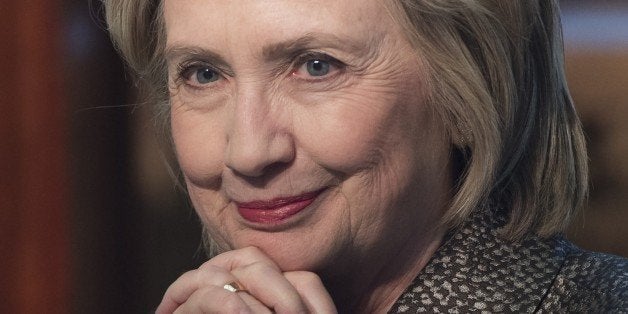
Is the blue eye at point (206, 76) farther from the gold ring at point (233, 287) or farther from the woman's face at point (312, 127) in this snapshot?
the gold ring at point (233, 287)

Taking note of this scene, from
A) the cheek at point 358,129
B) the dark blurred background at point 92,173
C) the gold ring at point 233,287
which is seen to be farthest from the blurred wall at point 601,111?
the gold ring at point 233,287

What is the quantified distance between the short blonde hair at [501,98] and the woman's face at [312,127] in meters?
0.03

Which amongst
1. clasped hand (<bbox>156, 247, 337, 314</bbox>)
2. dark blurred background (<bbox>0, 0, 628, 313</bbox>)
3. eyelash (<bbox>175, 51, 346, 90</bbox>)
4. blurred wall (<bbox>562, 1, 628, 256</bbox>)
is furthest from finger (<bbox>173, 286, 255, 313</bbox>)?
blurred wall (<bbox>562, 1, 628, 256</bbox>)

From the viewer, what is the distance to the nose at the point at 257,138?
4.08 feet

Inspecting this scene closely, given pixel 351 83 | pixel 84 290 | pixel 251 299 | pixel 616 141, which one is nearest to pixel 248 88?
pixel 351 83

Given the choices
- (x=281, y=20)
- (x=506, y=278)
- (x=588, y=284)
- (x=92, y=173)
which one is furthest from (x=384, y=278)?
(x=92, y=173)

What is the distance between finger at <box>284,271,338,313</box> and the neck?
0.08m

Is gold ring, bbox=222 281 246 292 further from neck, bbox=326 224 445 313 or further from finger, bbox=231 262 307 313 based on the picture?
neck, bbox=326 224 445 313

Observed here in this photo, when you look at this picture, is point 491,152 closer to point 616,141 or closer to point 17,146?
point 616,141

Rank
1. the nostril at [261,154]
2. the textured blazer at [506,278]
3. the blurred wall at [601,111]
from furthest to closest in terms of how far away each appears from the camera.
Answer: the blurred wall at [601,111] → the textured blazer at [506,278] → the nostril at [261,154]

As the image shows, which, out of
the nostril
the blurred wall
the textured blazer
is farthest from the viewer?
the blurred wall

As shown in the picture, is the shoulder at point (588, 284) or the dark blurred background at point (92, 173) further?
the dark blurred background at point (92, 173)

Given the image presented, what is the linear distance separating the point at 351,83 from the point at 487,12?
0.62 feet

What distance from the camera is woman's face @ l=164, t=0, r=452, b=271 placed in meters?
1.26
